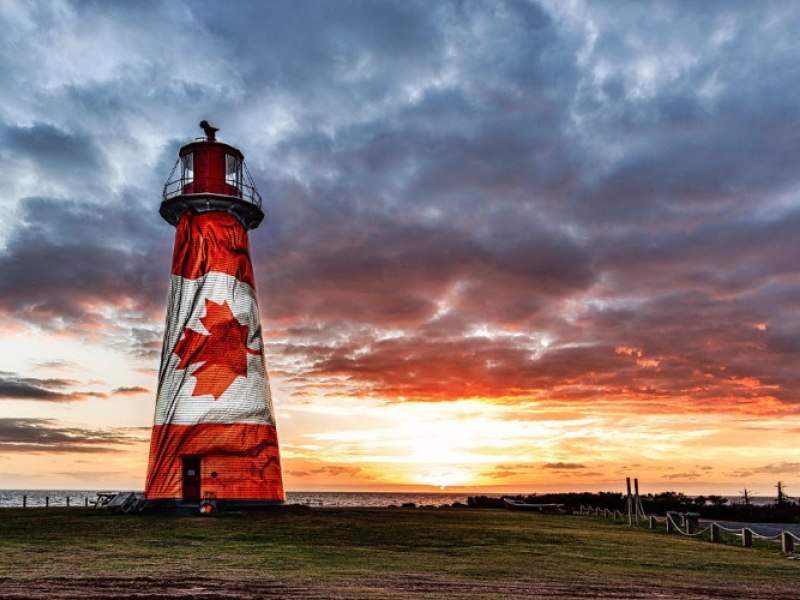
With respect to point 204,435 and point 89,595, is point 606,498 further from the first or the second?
point 89,595

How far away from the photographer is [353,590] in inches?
460

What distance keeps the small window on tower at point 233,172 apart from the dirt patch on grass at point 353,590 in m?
24.4

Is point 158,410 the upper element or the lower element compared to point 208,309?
lower

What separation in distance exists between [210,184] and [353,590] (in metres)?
25.4

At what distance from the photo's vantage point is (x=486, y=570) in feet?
49.1

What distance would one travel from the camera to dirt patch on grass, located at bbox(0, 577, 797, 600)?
35.7 ft

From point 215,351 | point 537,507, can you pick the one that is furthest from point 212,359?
point 537,507

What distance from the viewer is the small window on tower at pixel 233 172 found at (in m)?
34.4

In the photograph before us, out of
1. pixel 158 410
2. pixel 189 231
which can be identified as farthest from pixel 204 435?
pixel 189 231

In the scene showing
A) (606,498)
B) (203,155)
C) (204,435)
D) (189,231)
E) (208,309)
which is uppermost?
(203,155)

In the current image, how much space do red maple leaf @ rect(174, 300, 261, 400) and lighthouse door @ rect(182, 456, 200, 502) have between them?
106 inches

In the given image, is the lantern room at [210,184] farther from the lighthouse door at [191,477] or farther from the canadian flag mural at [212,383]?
the lighthouse door at [191,477]

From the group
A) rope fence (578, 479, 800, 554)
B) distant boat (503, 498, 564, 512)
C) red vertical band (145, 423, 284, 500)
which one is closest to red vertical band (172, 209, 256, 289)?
red vertical band (145, 423, 284, 500)

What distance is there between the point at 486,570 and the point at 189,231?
23.0m
